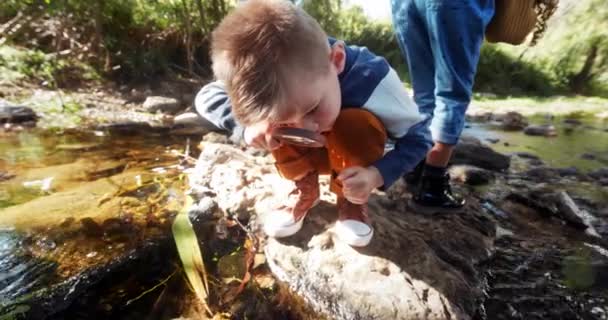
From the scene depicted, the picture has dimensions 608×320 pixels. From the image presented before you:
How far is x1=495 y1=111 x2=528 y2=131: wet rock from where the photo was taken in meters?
4.76

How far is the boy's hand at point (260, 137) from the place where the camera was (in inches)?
47.2

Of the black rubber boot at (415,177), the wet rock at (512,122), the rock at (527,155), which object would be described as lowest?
the wet rock at (512,122)

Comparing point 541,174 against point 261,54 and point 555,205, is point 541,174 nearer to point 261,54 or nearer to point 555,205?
point 555,205

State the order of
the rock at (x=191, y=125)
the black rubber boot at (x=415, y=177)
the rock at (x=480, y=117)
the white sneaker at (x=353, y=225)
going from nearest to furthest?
the white sneaker at (x=353, y=225) → the black rubber boot at (x=415, y=177) → the rock at (x=191, y=125) → the rock at (x=480, y=117)

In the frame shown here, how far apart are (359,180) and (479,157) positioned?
1883 millimetres

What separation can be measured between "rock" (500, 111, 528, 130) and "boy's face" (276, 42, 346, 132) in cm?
438

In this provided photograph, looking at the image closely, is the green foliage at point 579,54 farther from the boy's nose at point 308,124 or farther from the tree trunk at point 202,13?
the boy's nose at point 308,124

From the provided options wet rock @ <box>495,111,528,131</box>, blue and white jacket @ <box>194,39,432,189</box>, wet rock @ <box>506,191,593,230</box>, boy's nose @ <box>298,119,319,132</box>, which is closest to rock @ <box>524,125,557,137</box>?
wet rock @ <box>495,111,528,131</box>

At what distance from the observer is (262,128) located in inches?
46.7

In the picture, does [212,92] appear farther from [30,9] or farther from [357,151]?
[30,9]

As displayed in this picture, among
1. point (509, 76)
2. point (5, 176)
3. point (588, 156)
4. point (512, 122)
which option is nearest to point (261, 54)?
point (5, 176)

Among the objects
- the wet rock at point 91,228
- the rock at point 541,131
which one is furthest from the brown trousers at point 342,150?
the rock at point 541,131

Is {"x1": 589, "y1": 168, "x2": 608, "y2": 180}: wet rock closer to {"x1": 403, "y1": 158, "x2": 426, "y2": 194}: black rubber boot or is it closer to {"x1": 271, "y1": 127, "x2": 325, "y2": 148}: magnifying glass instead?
{"x1": 403, "y1": 158, "x2": 426, "y2": 194}: black rubber boot

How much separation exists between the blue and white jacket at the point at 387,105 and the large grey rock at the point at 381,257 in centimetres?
28
